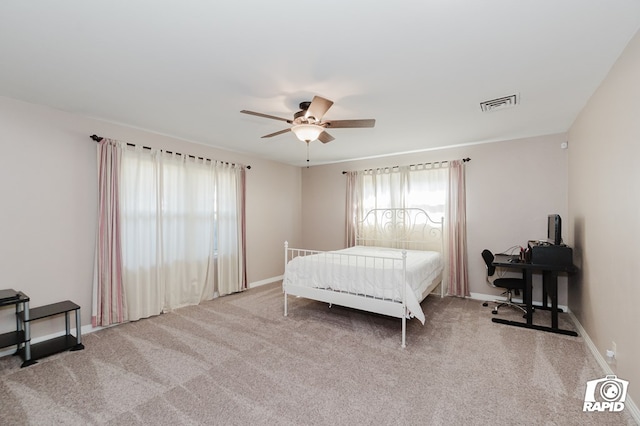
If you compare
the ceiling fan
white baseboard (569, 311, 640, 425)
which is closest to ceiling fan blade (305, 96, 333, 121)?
the ceiling fan

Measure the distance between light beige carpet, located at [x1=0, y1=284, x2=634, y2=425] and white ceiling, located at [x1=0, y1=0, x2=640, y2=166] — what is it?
8.50 ft

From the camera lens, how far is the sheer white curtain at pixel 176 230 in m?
3.79

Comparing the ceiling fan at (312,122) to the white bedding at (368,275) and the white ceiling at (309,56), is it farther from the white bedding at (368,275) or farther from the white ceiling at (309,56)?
the white bedding at (368,275)

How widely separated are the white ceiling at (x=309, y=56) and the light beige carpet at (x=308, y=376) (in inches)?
102

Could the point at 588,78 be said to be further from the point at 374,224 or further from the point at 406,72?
the point at 374,224

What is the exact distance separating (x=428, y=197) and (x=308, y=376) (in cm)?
370

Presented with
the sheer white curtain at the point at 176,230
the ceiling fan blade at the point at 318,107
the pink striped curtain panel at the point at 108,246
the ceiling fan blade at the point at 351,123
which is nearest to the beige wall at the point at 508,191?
the ceiling fan blade at the point at 351,123

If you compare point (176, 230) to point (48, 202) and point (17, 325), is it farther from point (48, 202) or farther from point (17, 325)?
point (17, 325)

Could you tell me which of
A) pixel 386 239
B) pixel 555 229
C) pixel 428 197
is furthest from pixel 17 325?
pixel 555 229

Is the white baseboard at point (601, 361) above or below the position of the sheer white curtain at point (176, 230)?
below

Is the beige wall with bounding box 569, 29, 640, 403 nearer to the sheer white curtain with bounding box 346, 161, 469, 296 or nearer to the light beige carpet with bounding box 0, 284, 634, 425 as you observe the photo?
the light beige carpet with bounding box 0, 284, 634, 425

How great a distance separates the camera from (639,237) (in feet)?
6.17

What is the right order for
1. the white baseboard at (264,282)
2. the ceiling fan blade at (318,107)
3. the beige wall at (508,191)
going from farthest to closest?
the white baseboard at (264,282) < the beige wall at (508,191) < the ceiling fan blade at (318,107)

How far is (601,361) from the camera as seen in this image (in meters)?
2.60
